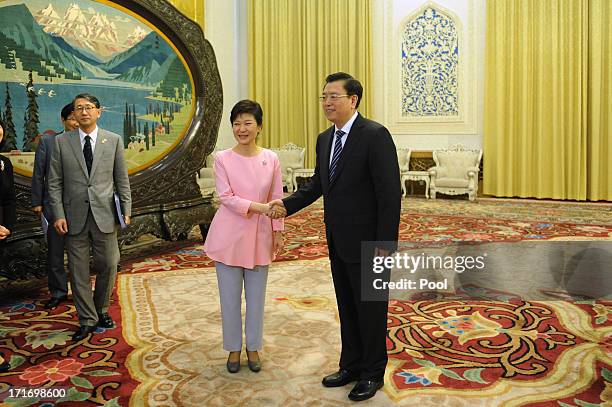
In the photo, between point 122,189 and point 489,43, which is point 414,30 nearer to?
point 489,43

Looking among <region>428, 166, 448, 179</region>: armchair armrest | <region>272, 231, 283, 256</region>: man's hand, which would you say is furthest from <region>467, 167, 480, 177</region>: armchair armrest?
<region>272, 231, 283, 256</region>: man's hand

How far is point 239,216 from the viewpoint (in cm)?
259

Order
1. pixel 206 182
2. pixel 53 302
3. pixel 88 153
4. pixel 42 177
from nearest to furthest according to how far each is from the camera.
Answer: pixel 88 153, pixel 42 177, pixel 53 302, pixel 206 182

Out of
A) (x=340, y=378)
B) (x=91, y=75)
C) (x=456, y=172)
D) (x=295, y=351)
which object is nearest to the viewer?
(x=340, y=378)

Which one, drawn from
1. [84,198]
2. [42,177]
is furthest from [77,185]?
[42,177]

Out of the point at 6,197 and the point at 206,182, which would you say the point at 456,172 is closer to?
the point at 206,182

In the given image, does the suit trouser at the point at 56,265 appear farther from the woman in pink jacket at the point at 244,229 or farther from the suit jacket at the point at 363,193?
the suit jacket at the point at 363,193

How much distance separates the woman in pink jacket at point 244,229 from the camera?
2.56 m

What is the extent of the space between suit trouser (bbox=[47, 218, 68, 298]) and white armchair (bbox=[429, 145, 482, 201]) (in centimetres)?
686

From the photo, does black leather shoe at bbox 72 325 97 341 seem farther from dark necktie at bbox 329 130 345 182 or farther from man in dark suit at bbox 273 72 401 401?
dark necktie at bbox 329 130 345 182

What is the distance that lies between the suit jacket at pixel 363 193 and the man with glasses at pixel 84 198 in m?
1.50

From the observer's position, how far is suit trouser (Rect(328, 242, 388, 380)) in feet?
7.56

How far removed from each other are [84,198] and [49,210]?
24cm

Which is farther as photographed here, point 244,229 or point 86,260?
point 86,260
